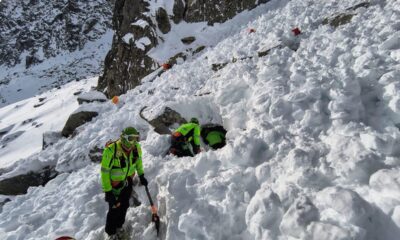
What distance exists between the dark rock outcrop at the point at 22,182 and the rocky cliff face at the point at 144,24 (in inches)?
473

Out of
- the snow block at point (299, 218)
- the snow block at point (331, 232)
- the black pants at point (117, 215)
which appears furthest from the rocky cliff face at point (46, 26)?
the snow block at point (331, 232)

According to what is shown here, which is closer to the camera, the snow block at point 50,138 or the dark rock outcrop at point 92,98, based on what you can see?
the snow block at point 50,138

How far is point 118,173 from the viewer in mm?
6703

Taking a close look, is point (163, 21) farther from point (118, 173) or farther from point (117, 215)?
point (117, 215)

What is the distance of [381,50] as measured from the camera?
734 cm

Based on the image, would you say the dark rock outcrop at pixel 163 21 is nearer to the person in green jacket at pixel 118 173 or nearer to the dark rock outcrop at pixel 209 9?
the dark rock outcrop at pixel 209 9

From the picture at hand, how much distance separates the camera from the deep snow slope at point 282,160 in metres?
4.28

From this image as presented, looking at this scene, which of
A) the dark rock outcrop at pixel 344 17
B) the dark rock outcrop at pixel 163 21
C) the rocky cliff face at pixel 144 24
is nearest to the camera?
the dark rock outcrop at pixel 344 17

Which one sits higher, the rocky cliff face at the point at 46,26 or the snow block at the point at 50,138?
the snow block at the point at 50,138

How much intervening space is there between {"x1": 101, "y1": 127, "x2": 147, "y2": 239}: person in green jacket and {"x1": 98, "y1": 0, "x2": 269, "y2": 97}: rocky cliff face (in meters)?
16.1

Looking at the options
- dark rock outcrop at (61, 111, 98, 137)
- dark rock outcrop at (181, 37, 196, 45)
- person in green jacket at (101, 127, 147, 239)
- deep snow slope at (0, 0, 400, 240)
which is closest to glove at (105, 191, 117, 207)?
person in green jacket at (101, 127, 147, 239)

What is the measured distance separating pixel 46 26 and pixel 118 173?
97334 mm

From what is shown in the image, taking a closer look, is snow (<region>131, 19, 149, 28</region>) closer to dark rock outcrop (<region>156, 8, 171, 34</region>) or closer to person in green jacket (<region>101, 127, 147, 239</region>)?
dark rock outcrop (<region>156, 8, 171, 34</region>)

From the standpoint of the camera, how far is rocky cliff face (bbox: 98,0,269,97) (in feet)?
72.5
